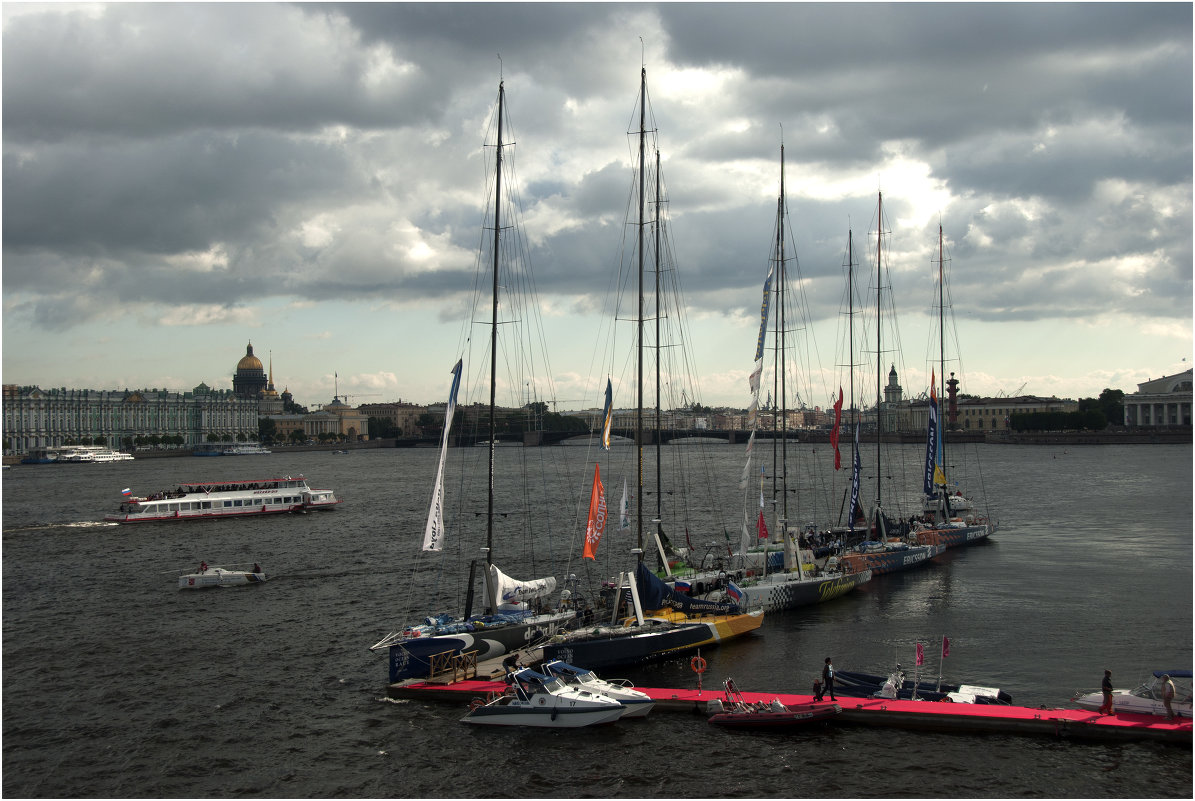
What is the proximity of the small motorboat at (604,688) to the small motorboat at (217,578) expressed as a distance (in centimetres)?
2805

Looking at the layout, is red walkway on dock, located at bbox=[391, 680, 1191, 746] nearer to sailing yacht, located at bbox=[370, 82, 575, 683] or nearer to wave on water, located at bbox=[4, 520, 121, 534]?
sailing yacht, located at bbox=[370, 82, 575, 683]

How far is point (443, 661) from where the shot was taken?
28328 millimetres

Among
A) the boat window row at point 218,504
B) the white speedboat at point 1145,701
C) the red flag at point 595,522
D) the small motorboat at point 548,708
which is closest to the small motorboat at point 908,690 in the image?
the white speedboat at point 1145,701

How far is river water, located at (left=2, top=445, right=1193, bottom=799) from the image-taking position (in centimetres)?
2180

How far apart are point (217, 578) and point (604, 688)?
98.8ft

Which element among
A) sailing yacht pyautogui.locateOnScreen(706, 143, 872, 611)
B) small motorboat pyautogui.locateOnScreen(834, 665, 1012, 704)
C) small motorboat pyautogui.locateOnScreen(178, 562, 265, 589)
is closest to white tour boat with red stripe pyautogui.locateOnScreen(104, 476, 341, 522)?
small motorboat pyautogui.locateOnScreen(178, 562, 265, 589)

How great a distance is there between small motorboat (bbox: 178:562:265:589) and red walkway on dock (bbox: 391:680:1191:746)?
2537 cm

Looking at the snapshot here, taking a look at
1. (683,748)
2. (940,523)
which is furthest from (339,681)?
(940,523)

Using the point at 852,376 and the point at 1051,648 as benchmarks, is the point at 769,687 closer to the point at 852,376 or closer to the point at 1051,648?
the point at 1051,648

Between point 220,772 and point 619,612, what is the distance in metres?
14.3

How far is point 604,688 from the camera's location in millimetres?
25281

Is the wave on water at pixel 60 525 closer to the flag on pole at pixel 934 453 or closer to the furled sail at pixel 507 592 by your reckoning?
the furled sail at pixel 507 592

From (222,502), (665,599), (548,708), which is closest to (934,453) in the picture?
(665,599)

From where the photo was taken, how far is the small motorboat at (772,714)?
2428cm
